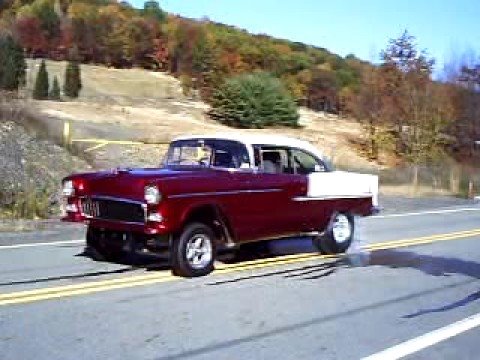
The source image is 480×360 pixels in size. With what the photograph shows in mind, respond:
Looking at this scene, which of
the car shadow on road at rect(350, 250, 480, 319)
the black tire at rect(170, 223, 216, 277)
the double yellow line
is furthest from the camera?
the car shadow on road at rect(350, 250, 480, 319)

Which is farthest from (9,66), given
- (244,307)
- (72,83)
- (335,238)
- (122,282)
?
(244,307)

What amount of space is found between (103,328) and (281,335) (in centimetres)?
154

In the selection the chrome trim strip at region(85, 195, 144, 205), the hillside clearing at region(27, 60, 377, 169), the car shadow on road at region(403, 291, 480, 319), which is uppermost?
the hillside clearing at region(27, 60, 377, 169)

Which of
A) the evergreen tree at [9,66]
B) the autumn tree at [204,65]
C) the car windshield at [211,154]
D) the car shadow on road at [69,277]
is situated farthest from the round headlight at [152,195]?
the autumn tree at [204,65]

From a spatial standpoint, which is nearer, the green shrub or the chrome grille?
the chrome grille

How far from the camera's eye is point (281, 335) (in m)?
6.75

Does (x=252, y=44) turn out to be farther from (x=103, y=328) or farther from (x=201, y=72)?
(x=103, y=328)

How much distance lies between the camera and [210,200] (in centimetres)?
949

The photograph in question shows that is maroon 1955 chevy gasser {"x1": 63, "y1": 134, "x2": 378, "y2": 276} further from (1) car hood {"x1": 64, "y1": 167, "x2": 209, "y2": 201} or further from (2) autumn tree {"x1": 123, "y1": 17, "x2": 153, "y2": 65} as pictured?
(2) autumn tree {"x1": 123, "y1": 17, "x2": 153, "y2": 65}

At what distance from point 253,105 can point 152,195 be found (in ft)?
138

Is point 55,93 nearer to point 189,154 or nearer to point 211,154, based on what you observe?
point 189,154

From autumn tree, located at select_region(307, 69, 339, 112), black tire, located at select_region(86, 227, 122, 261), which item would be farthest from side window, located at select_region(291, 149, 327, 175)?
autumn tree, located at select_region(307, 69, 339, 112)

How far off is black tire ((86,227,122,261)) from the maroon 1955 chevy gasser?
0.06 feet

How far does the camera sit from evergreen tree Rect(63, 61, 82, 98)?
2163 inches
